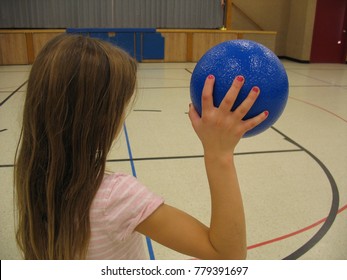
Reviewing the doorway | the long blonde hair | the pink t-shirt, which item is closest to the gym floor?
the long blonde hair

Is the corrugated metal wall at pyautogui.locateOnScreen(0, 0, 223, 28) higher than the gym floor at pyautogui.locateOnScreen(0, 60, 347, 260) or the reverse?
higher

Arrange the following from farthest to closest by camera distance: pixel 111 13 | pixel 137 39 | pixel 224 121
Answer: pixel 111 13 → pixel 137 39 → pixel 224 121

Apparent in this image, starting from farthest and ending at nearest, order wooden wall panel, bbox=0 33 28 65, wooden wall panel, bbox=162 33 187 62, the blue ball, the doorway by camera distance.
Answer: the doorway < wooden wall panel, bbox=162 33 187 62 < wooden wall panel, bbox=0 33 28 65 < the blue ball

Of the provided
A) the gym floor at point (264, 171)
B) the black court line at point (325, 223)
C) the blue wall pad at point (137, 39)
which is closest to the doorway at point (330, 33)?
the blue wall pad at point (137, 39)

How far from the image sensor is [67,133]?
76cm

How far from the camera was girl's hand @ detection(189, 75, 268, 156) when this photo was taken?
26.2 inches

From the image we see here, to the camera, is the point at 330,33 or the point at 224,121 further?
the point at 330,33

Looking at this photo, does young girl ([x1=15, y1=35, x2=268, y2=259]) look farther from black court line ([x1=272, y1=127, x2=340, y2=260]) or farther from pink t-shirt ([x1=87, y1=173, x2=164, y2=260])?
black court line ([x1=272, y1=127, x2=340, y2=260])

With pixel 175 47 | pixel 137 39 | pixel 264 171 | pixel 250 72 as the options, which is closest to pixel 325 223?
pixel 264 171

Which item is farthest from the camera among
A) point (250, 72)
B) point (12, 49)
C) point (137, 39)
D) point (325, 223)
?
point (137, 39)

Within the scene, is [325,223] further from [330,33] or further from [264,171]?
[330,33]

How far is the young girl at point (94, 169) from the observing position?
71 centimetres

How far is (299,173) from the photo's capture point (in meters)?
2.53

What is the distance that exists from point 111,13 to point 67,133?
8.50 meters
